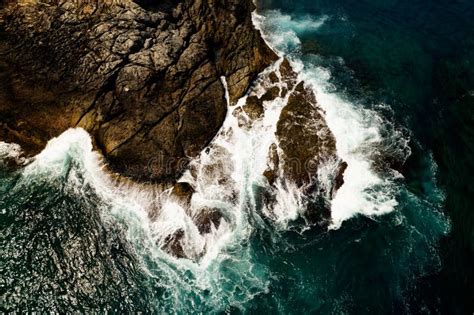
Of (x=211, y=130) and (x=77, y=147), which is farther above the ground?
(x=211, y=130)

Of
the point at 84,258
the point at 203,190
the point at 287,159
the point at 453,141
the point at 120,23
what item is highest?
the point at 120,23

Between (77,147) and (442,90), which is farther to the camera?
(442,90)

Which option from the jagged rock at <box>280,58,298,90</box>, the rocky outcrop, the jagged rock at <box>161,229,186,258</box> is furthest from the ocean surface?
the jagged rock at <box>280,58,298,90</box>

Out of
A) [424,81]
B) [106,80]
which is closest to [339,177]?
[424,81]

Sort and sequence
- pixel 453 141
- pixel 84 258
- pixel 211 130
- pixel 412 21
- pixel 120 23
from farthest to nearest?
pixel 412 21 < pixel 453 141 < pixel 211 130 < pixel 120 23 < pixel 84 258

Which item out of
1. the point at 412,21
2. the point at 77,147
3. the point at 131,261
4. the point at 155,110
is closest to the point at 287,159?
the point at 155,110

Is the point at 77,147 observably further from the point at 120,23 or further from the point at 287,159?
the point at 287,159

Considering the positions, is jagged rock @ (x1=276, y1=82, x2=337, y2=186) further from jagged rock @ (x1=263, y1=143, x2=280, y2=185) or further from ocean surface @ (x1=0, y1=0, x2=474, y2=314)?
ocean surface @ (x1=0, y1=0, x2=474, y2=314)
